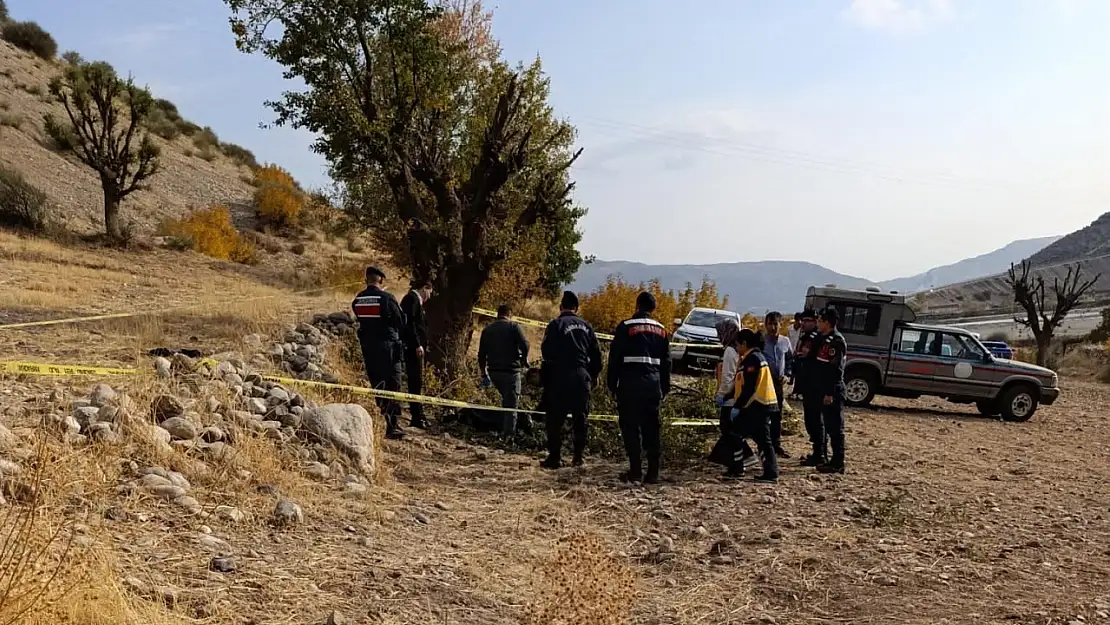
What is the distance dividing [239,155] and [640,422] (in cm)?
4422

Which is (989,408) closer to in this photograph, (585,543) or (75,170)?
(585,543)

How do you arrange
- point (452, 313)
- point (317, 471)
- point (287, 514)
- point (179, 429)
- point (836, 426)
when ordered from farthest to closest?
point (452, 313)
point (836, 426)
point (317, 471)
point (179, 429)
point (287, 514)

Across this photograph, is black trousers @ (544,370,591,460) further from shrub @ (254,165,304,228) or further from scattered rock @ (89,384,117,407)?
shrub @ (254,165,304,228)

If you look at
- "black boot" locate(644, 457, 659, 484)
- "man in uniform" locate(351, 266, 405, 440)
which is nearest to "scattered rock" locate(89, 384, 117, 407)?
"man in uniform" locate(351, 266, 405, 440)

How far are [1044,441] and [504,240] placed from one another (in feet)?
28.7

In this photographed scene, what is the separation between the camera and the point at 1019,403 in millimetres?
15102

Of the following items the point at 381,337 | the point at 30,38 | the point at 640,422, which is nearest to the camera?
the point at 640,422

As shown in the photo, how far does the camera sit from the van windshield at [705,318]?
19.4m

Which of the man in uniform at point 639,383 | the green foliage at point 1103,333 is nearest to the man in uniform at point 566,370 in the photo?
the man in uniform at point 639,383

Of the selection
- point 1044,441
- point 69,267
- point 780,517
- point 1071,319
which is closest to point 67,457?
point 780,517

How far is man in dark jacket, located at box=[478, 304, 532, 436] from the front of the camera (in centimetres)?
919

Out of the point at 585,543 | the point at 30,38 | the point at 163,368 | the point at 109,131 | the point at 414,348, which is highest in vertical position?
the point at 30,38

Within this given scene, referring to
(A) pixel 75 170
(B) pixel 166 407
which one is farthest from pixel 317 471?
(A) pixel 75 170

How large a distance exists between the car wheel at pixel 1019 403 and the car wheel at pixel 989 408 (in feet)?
0.57
